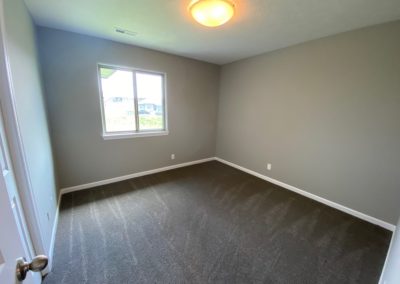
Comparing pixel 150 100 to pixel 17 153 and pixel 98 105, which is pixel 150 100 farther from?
pixel 17 153

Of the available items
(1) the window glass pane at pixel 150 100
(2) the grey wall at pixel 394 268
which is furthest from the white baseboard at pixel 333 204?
(1) the window glass pane at pixel 150 100

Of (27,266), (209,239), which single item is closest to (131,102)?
(209,239)

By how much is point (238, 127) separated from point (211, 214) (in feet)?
A: 7.20

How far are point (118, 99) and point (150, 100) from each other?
0.60 metres

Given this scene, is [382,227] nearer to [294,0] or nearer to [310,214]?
[310,214]

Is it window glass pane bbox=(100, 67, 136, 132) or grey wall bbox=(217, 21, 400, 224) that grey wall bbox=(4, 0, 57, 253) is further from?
grey wall bbox=(217, 21, 400, 224)

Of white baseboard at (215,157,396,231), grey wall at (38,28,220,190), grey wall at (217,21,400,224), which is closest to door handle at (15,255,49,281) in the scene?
grey wall at (38,28,220,190)

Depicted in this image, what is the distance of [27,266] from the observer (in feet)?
1.87

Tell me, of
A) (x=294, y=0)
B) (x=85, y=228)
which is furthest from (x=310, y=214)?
(x=85, y=228)

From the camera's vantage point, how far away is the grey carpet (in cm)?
151

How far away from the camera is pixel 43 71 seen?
7.68 feet

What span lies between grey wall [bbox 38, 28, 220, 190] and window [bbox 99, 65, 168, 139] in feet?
0.45

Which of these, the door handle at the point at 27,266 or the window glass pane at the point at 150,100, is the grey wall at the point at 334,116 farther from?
the door handle at the point at 27,266

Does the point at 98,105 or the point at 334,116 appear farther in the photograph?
the point at 98,105
